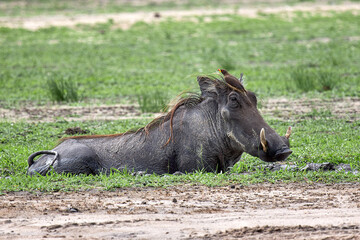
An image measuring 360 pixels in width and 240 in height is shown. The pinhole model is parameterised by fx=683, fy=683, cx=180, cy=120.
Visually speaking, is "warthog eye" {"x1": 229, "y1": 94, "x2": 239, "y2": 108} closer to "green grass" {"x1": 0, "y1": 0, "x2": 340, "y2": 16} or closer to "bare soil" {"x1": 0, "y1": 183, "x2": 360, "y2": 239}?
"bare soil" {"x1": 0, "y1": 183, "x2": 360, "y2": 239}

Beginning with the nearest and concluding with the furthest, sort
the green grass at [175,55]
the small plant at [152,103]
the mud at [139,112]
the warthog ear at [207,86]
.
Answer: the warthog ear at [207,86], the mud at [139,112], the small plant at [152,103], the green grass at [175,55]

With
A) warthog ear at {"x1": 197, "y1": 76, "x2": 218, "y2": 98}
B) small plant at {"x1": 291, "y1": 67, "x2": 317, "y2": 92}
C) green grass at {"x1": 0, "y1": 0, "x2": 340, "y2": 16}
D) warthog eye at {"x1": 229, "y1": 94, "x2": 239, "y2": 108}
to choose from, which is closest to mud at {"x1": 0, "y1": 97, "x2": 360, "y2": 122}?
small plant at {"x1": 291, "y1": 67, "x2": 317, "y2": 92}

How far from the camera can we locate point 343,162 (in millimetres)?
7574

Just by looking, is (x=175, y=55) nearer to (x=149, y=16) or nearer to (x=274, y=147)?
(x=149, y=16)

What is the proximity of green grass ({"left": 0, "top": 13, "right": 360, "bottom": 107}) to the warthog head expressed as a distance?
11.5ft

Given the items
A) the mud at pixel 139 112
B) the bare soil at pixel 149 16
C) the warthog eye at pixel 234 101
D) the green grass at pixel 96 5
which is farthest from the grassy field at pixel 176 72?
the green grass at pixel 96 5

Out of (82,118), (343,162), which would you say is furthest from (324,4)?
(343,162)

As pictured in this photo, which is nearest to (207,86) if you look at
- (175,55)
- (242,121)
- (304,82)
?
(242,121)

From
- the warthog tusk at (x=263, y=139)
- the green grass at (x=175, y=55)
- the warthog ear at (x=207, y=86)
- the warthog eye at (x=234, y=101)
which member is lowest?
the green grass at (x=175, y=55)

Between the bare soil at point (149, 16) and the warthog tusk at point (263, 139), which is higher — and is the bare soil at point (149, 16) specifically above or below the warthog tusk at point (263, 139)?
below

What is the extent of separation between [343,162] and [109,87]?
8.11 meters

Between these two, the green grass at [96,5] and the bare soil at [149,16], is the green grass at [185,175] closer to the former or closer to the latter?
the bare soil at [149,16]

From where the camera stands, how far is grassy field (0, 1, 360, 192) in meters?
7.44

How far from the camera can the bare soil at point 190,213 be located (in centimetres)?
495
